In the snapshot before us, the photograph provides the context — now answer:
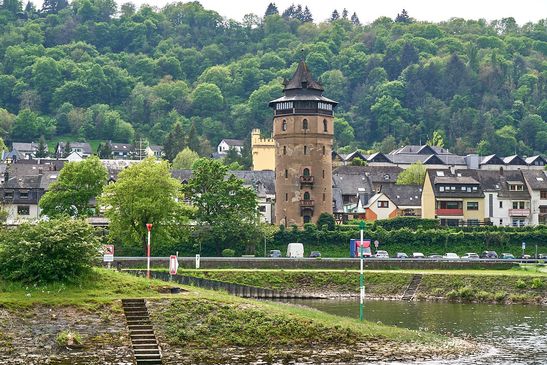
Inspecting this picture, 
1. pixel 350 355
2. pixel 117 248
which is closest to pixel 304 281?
pixel 117 248

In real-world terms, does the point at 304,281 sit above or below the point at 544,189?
below

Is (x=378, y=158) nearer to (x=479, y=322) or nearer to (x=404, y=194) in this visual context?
(x=404, y=194)

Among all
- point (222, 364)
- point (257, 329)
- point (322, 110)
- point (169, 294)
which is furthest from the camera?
point (322, 110)

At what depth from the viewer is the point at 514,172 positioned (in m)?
138

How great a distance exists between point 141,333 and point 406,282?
39.7 metres

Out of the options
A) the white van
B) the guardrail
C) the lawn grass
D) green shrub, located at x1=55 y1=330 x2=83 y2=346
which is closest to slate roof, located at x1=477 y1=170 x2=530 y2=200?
the white van

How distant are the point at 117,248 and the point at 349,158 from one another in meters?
90.3

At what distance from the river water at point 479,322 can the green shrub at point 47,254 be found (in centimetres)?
1835

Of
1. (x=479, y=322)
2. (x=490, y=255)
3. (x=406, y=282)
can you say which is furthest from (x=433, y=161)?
(x=479, y=322)

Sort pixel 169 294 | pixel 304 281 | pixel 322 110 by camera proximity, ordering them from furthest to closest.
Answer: pixel 322 110, pixel 304 281, pixel 169 294

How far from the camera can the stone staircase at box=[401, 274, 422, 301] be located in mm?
86438

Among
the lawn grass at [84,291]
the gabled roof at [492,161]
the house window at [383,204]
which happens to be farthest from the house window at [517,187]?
the lawn grass at [84,291]

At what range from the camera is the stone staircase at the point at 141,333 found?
5028 cm

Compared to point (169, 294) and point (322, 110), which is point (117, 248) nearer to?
point (322, 110)
